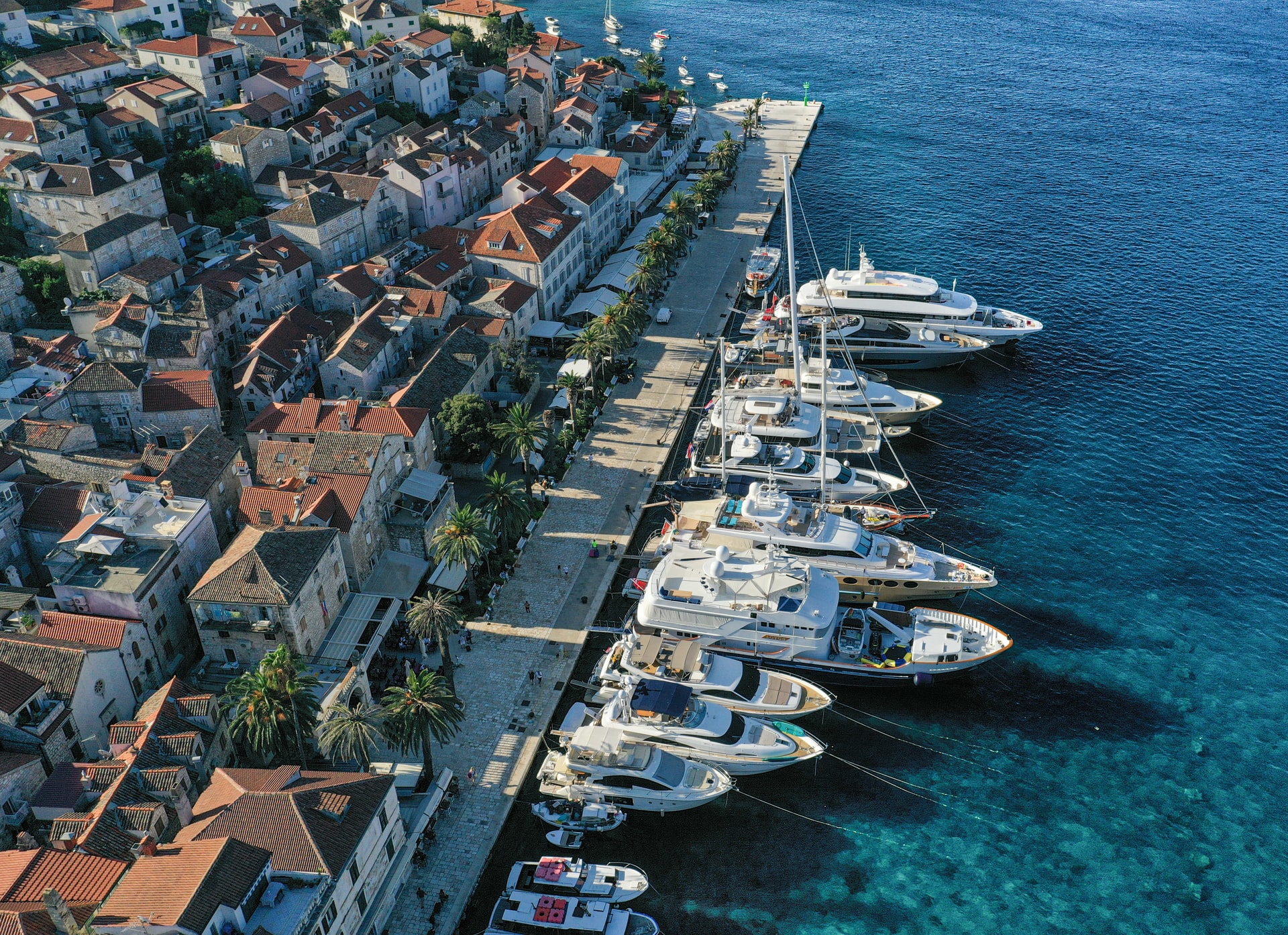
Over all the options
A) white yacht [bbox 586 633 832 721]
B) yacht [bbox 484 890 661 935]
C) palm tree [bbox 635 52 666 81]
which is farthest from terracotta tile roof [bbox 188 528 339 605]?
palm tree [bbox 635 52 666 81]

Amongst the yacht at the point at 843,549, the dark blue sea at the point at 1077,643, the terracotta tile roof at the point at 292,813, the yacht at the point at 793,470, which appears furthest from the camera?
the yacht at the point at 793,470

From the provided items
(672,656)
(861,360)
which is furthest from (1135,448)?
(672,656)

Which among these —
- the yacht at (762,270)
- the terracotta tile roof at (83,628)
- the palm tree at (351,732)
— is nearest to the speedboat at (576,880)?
the palm tree at (351,732)

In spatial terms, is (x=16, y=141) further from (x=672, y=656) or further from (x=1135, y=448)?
(x=1135, y=448)

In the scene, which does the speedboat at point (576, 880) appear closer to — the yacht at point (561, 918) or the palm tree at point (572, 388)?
the yacht at point (561, 918)

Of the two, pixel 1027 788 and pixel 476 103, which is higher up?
pixel 476 103

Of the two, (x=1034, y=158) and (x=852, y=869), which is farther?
(x=1034, y=158)
